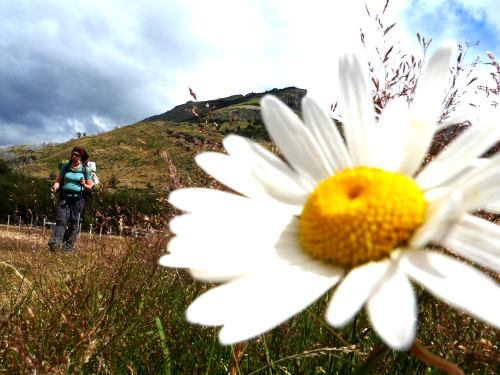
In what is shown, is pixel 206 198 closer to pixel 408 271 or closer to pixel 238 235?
pixel 238 235

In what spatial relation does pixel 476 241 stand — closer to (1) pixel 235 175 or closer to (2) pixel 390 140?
(2) pixel 390 140

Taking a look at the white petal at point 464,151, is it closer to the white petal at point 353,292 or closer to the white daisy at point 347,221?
the white daisy at point 347,221

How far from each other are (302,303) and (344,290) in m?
0.05

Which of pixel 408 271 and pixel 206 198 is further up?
pixel 206 198

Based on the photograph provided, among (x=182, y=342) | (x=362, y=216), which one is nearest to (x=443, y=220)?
(x=362, y=216)

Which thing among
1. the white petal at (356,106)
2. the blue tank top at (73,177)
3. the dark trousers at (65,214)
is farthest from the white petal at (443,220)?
the blue tank top at (73,177)

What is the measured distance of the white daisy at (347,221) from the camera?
0.61 metres

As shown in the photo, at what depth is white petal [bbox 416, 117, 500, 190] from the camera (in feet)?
2.44

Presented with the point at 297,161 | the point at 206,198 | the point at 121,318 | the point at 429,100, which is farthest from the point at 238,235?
the point at 121,318

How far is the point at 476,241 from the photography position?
0.66m

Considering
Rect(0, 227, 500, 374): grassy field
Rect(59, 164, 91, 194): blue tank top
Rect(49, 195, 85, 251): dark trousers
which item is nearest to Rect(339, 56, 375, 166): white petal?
Rect(0, 227, 500, 374): grassy field

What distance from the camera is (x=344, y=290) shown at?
67cm

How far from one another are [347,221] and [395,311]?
0.23 m

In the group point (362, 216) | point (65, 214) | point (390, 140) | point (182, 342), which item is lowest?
point (182, 342)
